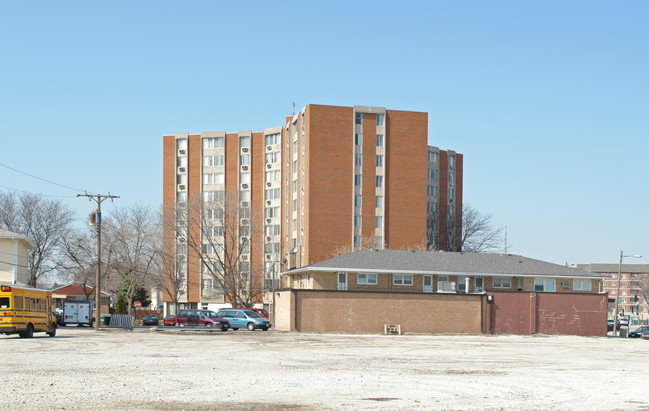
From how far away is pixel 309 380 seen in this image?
67.1 ft

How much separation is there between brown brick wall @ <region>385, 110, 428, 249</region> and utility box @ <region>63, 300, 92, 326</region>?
1659 inches

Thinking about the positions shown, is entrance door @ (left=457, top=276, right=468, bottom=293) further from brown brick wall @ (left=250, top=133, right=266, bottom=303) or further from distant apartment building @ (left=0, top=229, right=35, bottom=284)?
brown brick wall @ (left=250, top=133, right=266, bottom=303)

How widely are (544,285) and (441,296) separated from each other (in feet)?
37.3

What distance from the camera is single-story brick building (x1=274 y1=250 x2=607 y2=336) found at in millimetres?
59375

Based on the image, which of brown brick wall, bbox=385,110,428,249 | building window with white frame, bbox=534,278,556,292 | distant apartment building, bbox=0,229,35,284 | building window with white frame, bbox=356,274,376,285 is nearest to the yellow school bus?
distant apartment building, bbox=0,229,35,284

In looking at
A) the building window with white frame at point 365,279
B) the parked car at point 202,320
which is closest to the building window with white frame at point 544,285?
the building window with white frame at point 365,279

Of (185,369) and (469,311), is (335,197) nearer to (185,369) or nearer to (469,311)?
(469,311)

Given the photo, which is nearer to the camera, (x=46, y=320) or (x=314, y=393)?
(x=314, y=393)

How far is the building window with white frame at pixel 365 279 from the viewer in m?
64.1

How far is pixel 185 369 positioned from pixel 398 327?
37.3 metres

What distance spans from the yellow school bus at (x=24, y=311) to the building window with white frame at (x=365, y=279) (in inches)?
1014

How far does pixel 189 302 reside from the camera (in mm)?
120625

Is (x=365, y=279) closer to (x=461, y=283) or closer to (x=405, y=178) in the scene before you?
(x=461, y=283)

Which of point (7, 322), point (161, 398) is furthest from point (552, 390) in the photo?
point (7, 322)
